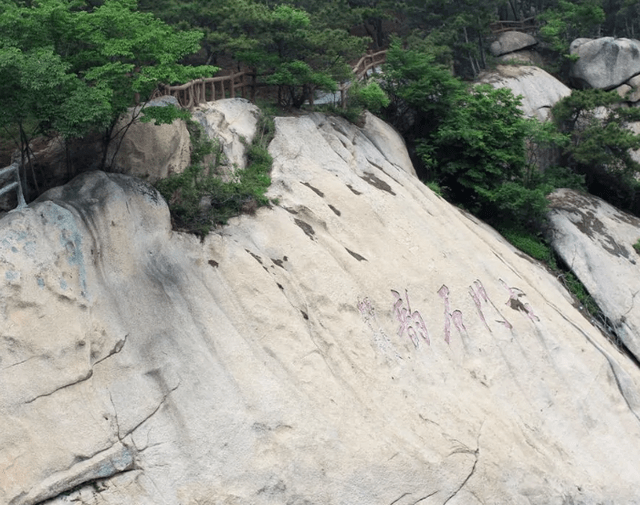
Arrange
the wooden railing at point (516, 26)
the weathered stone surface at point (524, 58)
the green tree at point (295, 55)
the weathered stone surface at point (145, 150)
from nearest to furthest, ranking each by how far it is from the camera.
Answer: the weathered stone surface at point (145, 150), the green tree at point (295, 55), the weathered stone surface at point (524, 58), the wooden railing at point (516, 26)

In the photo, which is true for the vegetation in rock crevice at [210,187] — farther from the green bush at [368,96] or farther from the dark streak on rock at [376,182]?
the green bush at [368,96]

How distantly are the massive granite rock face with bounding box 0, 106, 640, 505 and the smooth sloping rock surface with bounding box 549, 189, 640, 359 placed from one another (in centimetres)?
323

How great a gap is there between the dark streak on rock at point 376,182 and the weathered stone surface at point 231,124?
3.27 m

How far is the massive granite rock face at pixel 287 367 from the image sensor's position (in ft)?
34.1

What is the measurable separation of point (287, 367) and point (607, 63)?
82.8 ft

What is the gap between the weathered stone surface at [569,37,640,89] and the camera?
3000cm

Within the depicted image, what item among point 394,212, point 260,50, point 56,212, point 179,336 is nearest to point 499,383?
point 394,212

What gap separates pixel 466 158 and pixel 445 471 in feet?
41.0

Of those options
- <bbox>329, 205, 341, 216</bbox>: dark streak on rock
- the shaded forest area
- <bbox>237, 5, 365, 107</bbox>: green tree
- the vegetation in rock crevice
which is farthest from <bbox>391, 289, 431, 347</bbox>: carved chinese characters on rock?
<bbox>237, 5, 365, 107</bbox>: green tree

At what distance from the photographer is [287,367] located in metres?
11.9

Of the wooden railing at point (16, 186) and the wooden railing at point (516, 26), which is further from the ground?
the wooden railing at point (16, 186)

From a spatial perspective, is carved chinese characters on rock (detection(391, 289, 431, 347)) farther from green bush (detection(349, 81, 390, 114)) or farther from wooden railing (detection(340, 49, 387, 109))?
wooden railing (detection(340, 49, 387, 109))

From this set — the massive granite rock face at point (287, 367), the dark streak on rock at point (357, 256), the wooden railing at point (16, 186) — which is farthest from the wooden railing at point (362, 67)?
the wooden railing at point (16, 186)

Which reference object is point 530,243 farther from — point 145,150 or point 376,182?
point 145,150
